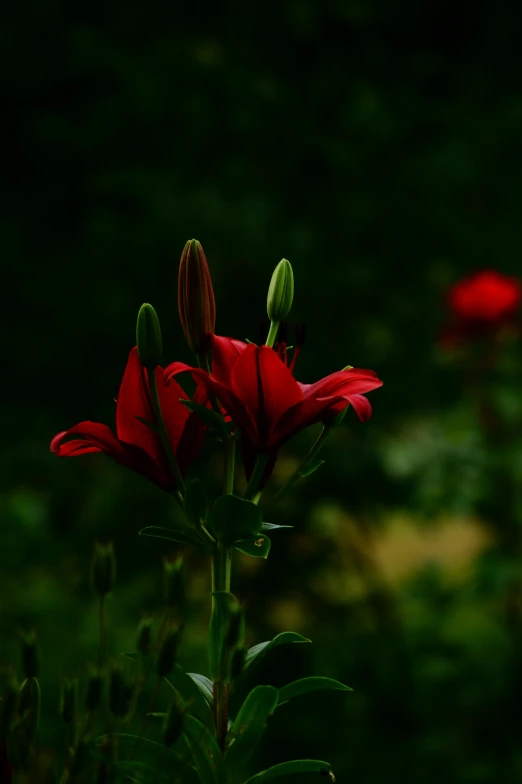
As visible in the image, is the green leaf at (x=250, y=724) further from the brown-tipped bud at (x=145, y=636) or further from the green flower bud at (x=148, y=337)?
Answer: the green flower bud at (x=148, y=337)

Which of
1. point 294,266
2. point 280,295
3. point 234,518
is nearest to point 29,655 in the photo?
point 234,518

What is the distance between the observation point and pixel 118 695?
0.43 metres

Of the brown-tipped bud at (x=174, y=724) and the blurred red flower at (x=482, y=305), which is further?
the blurred red flower at (x=482, y=305)

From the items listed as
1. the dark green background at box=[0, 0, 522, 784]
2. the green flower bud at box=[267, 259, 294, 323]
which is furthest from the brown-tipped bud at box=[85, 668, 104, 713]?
the dark green background at box=[0, 0, 522, 784]

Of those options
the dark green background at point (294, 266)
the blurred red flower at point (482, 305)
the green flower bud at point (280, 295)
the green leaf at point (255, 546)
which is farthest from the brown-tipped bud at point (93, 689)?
the dark green background at point (294, 266)

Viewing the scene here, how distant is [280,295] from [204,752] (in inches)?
9.9

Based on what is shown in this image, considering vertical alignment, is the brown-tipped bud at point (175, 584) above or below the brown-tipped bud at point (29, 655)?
above

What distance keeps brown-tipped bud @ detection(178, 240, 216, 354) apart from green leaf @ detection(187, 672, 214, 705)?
0.19m

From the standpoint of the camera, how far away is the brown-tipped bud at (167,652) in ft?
1.41

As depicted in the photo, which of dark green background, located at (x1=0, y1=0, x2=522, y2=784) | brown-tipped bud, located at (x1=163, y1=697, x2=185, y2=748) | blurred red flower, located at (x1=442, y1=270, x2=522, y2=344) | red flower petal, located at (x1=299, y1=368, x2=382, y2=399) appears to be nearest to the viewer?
brown-tipped bud, located at (x1=163, y1=697, x2=185, y2=748)

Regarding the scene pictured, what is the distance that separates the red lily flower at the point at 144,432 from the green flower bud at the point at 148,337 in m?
0.03

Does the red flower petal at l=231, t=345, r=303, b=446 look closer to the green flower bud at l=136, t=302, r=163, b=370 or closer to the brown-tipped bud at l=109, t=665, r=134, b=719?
the green flower bud at l=136, t=302, r=163, b=370

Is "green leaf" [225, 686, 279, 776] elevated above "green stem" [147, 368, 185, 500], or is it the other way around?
"green stem" [147, 368, 185, 500]

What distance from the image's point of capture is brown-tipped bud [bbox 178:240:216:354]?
1.73 feet
